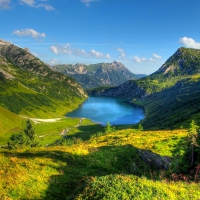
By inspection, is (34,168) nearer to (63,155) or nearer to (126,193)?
(63,155)

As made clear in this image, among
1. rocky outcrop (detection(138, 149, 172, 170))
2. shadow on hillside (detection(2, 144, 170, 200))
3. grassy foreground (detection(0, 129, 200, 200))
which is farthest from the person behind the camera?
rocky outcrop (detection(138, 149, 172, 170))

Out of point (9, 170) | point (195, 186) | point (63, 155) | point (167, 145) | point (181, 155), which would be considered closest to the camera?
point (195, 186)

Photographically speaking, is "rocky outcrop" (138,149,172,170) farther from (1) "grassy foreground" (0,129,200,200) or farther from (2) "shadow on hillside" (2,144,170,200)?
(1) "grassy foreground" (0,129,200,200)

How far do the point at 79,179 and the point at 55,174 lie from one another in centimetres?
251

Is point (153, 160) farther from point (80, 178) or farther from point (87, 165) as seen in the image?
point (80, 178)

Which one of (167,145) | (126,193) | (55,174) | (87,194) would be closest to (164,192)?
(126,193)

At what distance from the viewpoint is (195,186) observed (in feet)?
60.4

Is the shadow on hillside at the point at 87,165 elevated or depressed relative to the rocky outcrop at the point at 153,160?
elevated

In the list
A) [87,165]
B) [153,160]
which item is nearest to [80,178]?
[87,165]

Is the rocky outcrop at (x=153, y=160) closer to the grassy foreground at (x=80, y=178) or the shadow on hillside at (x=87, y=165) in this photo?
the shadow on hillside at (x=87, y=165)

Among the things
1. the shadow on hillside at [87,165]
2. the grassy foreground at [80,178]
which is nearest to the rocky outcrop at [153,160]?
the shadow on hillside at [87,165]

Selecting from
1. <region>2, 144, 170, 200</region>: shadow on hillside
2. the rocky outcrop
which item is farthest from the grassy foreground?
the rocky outcrop

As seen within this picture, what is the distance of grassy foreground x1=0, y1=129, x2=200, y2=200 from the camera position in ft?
49.8

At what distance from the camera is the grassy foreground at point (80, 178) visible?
1519 cm
